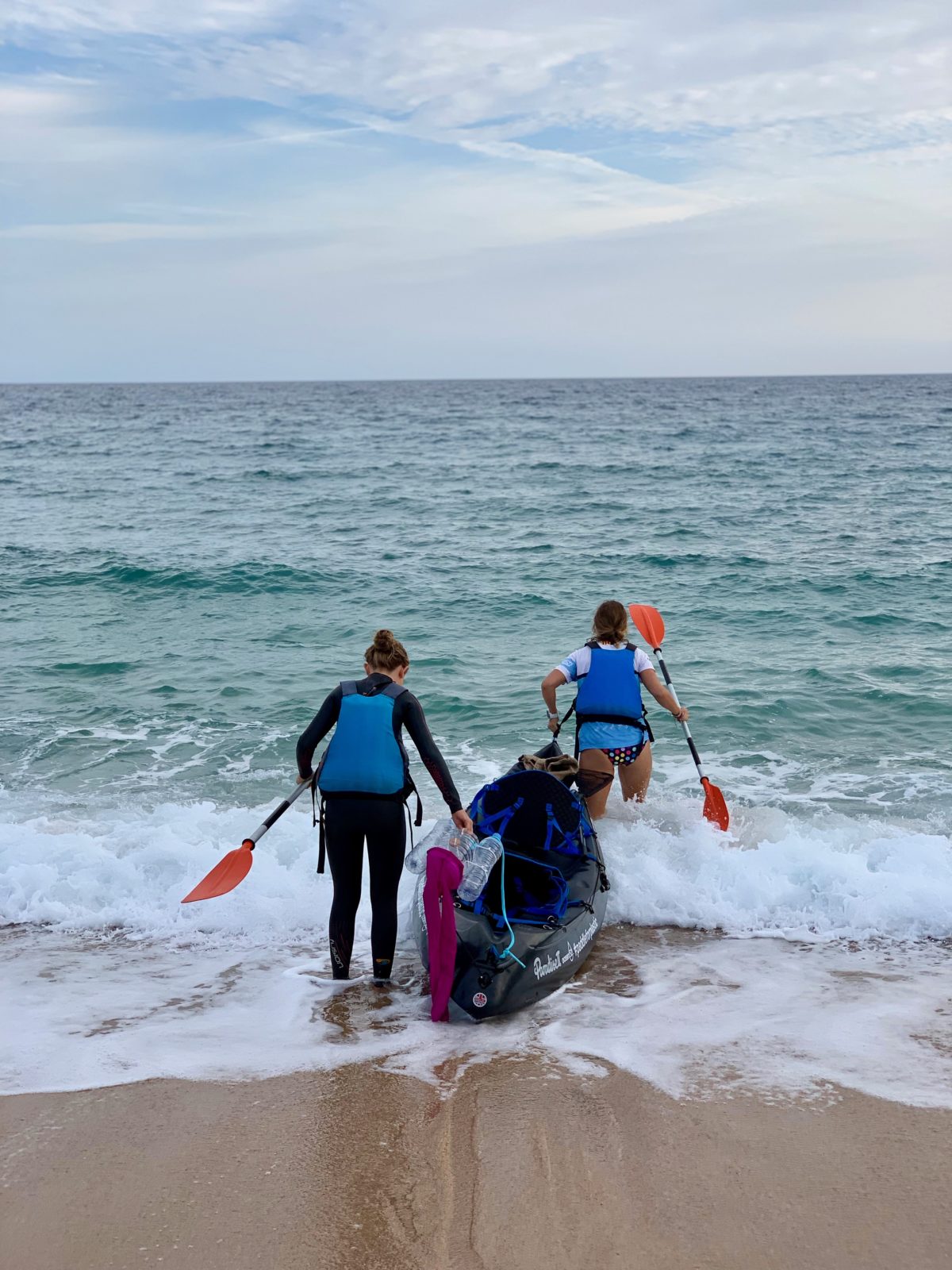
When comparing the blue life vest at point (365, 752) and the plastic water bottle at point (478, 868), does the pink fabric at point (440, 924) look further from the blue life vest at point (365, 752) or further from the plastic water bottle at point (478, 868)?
the blue life vest at point (365, 752)

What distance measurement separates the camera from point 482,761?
31.7 ft

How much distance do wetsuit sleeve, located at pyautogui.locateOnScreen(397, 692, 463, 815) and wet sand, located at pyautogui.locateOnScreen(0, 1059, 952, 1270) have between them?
4.13 ft

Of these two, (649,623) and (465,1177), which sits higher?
(649,623)

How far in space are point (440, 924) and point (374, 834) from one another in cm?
56

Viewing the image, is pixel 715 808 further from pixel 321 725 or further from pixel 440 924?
pixel 321 725

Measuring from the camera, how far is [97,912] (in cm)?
641

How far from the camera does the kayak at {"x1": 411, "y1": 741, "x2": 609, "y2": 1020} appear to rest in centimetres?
488

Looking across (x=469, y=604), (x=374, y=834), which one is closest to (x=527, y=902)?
(x=374, y=834)

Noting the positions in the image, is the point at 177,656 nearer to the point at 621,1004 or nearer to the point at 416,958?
the point at 416,958

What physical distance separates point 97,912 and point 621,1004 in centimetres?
330

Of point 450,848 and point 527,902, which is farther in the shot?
point 527,902

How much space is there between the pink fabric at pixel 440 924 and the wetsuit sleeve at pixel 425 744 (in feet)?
0.93

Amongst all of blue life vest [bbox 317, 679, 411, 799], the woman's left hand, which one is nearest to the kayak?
the woman's left hand

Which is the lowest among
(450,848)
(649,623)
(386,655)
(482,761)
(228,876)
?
(482,761)
